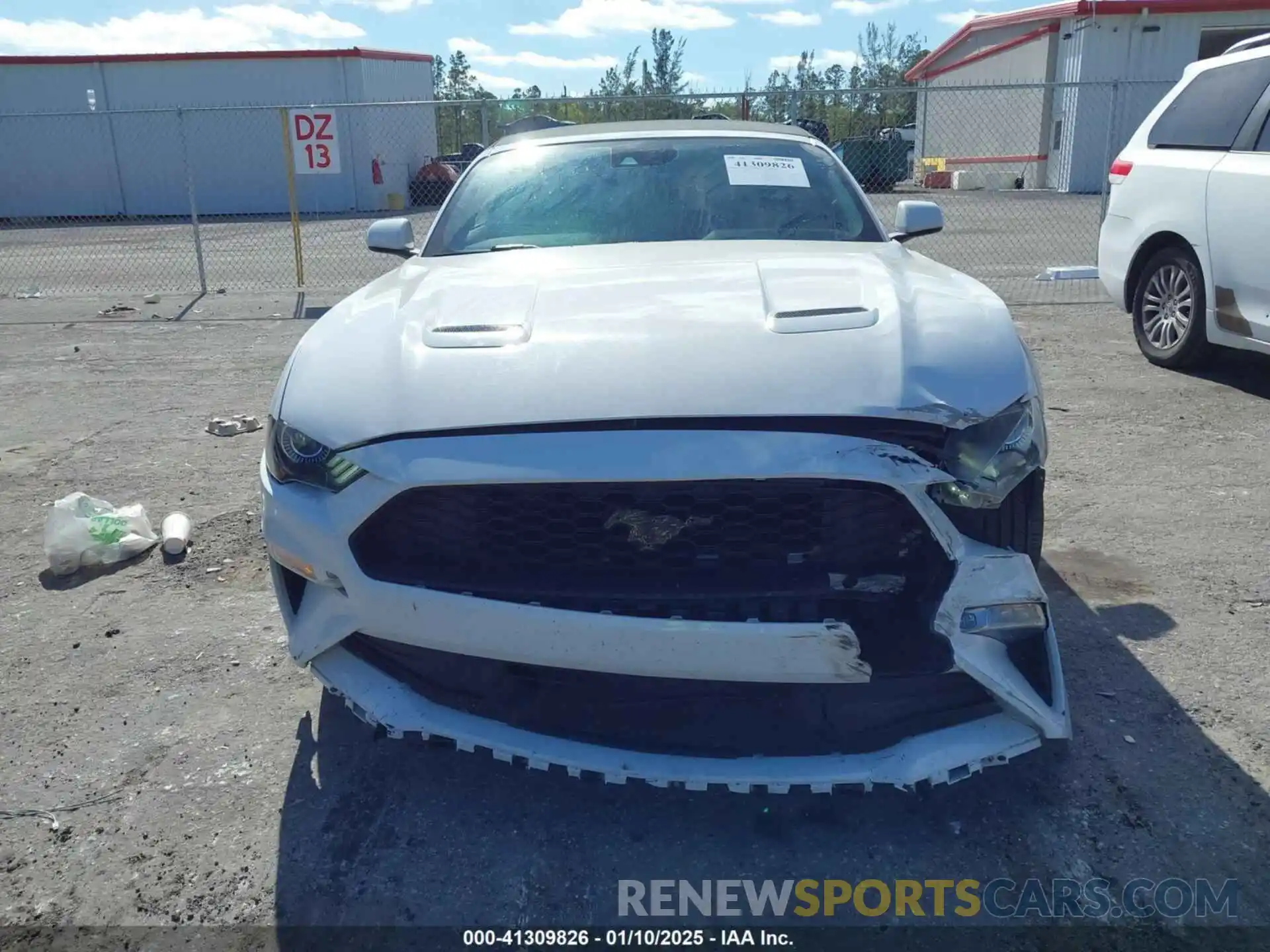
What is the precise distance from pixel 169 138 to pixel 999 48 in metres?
22.1

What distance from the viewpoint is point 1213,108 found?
5.95 m

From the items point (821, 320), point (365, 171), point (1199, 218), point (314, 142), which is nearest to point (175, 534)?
point (821, 320)

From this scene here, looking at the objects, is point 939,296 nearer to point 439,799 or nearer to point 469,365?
point 469,365

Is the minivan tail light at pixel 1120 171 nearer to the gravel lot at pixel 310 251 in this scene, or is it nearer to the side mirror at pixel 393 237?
the gravel lot at pixel 310 251

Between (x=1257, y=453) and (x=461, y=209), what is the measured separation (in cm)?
382

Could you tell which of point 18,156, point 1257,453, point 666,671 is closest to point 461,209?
point 666,671

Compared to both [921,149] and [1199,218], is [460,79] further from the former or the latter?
[1199,218]

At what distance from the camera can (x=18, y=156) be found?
24.8m

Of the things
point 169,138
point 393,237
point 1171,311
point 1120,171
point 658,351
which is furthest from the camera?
point 169,138

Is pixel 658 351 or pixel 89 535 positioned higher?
pixel 658 351

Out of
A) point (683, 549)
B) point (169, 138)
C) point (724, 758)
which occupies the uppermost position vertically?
point (169, 138)

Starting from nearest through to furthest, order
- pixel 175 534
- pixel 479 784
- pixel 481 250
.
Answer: pixel 479 784
pixel 481 250
pixel 175 534

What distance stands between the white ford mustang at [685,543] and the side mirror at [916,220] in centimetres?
173

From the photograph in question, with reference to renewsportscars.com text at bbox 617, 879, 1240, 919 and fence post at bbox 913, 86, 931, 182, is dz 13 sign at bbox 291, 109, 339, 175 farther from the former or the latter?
fence post at bbox 913, 86, 931, 182
